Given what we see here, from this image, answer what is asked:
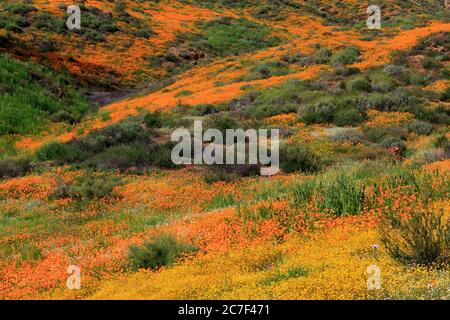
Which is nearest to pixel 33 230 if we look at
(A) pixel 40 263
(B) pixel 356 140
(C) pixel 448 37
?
(A) pixel 40 263

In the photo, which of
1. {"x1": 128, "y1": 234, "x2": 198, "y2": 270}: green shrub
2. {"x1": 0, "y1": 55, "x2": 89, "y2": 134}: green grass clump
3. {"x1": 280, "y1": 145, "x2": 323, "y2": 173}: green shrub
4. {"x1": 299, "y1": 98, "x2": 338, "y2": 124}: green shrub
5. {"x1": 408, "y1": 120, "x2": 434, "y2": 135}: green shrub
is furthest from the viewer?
{"x1": 0, "y1": 55, "x2": 89, "y2": 134}: green grass clump

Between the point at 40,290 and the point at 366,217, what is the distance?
5.86 m

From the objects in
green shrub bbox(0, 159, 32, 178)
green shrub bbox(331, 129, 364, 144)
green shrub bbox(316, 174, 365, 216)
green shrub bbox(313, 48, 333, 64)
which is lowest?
green shrub bbox(0, 159, 32, 178)

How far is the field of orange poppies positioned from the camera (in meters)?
7.33

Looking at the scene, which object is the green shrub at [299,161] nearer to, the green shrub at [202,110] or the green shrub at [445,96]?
the green shrub at [202,110]

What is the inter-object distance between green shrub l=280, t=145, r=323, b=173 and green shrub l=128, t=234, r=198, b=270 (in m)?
8.29

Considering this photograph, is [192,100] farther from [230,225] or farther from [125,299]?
[125,299]

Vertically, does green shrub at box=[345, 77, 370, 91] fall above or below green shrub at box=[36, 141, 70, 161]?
above

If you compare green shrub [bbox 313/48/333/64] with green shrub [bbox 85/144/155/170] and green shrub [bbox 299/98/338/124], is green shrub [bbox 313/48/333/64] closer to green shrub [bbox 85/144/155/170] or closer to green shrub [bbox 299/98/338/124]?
green shrub [bbox 299/98/338/124]

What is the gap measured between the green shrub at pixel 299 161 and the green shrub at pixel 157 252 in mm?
8293

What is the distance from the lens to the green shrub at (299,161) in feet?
55.9

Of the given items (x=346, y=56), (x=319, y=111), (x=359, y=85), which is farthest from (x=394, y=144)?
(x=346, y=56)

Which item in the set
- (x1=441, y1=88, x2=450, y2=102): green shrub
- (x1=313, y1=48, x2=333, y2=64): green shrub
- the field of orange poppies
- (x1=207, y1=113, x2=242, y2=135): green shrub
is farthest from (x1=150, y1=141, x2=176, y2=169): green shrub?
(x1=313, y1=48, x2=333, y2=64): green shrub

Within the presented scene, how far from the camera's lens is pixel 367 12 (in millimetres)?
79625
